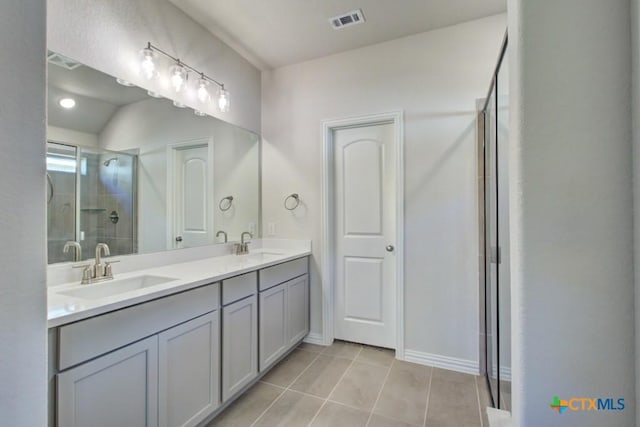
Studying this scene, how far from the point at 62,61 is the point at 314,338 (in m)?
2.68

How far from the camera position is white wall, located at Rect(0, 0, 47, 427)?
0.59 meters

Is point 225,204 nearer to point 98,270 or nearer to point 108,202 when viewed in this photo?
point 108,202

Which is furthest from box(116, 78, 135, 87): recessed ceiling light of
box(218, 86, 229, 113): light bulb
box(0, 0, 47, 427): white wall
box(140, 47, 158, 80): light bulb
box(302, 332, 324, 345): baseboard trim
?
box(302, 332, 324, 345): baseboard trim

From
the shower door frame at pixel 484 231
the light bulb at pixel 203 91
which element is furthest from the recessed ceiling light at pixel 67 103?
the shower door frame at pixel 484 231

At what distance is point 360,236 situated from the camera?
273cm

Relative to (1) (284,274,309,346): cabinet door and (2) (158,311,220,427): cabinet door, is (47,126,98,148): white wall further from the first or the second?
(1) (284,274,309,346): cabinet door

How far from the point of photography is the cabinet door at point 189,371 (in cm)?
140

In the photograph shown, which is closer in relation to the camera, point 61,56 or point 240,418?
Result: point 61,56

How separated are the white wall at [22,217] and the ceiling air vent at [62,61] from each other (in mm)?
1117

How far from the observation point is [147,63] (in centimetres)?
184

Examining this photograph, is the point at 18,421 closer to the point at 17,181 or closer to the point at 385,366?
the point at 17,181

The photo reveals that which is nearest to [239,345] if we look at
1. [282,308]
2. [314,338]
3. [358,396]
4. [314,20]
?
[282,308]

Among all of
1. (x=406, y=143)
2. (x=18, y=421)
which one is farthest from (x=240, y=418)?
(x=406, y=143)

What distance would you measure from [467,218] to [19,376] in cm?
246
